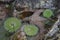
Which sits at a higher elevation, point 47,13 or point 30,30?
point 47,13

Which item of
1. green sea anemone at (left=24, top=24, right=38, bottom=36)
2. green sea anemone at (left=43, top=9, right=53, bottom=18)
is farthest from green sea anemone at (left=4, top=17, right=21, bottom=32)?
green sea anemone at (left=43, top=9, right=53, bottom=18)

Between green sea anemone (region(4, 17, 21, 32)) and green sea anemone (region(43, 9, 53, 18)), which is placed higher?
green sea anemone (region(43, 9, 53, 18))

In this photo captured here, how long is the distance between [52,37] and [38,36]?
5.3 inches

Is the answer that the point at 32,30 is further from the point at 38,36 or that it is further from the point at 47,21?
the point at 47,21

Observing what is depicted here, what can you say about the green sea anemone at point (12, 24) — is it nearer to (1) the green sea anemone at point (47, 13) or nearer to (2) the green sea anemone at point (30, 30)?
(2) the green sea anemone at point (30, 30)

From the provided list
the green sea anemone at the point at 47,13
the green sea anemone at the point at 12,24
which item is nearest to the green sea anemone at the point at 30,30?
the green sea anemone at the point at 12,24

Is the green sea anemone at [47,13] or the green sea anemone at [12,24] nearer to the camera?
the green sea anemone at [12,24]

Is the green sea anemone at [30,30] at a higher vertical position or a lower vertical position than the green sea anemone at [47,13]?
lower

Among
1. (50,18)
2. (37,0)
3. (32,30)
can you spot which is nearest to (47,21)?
(50,18)

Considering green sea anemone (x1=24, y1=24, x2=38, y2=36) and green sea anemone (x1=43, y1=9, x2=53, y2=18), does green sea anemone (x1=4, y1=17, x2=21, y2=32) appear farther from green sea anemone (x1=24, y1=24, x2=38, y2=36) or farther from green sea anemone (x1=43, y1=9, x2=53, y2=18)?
green sea anemone (x1=43, y1=9, x2=53, y2=18)

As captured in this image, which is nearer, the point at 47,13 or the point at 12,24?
the point at 12,24

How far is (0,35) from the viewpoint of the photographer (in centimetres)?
227

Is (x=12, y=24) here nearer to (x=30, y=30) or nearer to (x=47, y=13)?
(x=30, y=30)

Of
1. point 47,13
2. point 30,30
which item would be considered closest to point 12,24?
point 30,30
